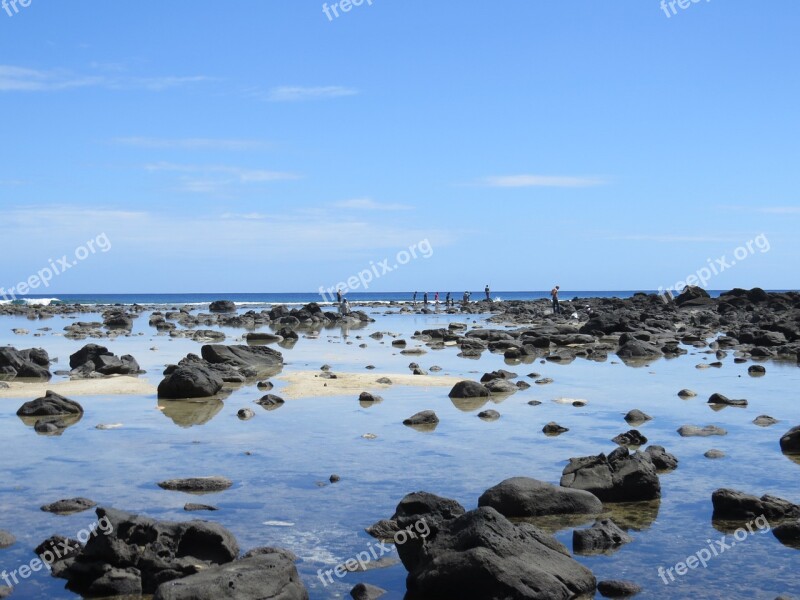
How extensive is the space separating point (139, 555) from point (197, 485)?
323cm

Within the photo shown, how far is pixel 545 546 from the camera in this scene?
793 cm

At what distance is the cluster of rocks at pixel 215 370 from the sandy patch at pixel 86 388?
2.64 ft

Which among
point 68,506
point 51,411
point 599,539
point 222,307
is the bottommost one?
point 599,539

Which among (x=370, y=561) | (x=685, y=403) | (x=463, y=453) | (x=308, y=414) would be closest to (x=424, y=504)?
(x=370, y=561)

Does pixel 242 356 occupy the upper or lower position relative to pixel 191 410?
upper

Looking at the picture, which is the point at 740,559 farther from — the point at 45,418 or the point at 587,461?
the point at 45,418

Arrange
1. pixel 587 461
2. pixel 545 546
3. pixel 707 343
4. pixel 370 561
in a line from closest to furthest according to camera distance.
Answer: pixel 545 546, pixel 370 561, pixel 587 461, pixel 707 343

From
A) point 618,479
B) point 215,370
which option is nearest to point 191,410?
point 215,370

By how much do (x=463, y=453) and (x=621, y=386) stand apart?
1042cm

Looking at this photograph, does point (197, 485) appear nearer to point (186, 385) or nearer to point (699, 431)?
point (699, 431)

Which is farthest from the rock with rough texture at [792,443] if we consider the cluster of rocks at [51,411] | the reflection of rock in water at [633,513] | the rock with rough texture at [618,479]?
the cluster of rocks at [51,411]

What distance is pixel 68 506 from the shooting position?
10.1 metres
